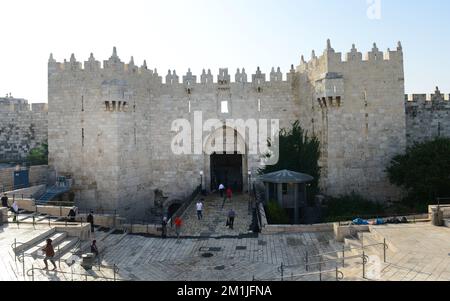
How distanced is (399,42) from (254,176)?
40.5ft

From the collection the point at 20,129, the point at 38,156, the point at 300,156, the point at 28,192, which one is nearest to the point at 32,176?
the point at 28,192

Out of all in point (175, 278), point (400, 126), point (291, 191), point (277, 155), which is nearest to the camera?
point (175, 278)

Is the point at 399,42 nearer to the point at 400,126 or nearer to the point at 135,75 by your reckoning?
the point at 400,126

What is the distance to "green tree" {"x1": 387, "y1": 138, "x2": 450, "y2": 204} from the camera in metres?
19.4

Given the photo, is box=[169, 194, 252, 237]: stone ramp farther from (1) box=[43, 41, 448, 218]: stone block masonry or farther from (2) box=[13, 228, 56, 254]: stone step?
(2) box=[13, 228, 56, 254]: stone step

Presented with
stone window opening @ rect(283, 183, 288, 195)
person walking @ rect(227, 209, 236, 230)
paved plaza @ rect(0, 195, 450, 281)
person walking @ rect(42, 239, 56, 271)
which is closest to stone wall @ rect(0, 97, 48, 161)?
paved plaza @ rect(0, 195, 450, 281)

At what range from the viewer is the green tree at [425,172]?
19.4 metres

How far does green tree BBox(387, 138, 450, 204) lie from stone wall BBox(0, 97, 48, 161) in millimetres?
24955

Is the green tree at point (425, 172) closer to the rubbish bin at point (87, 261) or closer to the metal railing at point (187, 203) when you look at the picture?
the metal railing at point (187, 203)

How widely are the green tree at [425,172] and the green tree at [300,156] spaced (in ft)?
13.7

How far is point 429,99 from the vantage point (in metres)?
24.8

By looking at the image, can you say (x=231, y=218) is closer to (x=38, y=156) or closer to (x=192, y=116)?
(x=192, y=116)

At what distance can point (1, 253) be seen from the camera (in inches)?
519
